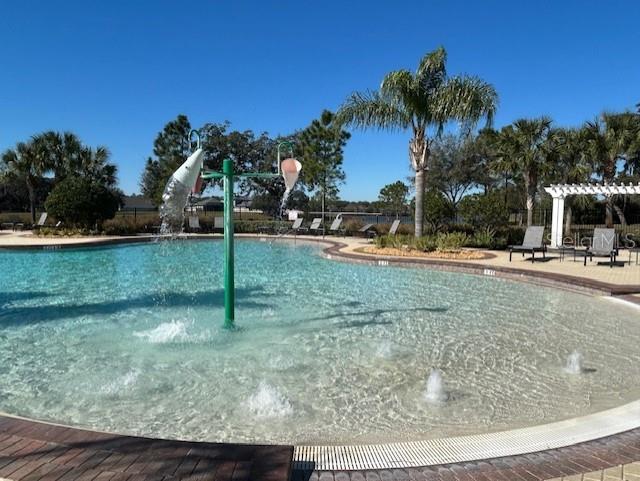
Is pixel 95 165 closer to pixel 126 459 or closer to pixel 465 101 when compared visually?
pixel 465 101

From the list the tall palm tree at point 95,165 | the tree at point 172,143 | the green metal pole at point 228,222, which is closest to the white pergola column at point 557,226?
the green metal pole at point 228,222

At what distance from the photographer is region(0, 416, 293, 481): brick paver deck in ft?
7.92

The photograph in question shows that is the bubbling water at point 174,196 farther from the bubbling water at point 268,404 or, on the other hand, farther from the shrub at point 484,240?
the shrub at point 484,240

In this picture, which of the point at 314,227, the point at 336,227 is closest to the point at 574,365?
the point at 314,227

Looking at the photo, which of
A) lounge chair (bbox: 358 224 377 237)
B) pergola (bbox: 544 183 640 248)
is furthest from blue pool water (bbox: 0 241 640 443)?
lounge chair (bbox: 358 224 377 237)

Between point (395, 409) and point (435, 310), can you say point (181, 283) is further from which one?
point (395, 409)

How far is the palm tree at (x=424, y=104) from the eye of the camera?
49.6ft

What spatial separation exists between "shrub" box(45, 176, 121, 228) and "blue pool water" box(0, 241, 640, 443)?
13.4 m

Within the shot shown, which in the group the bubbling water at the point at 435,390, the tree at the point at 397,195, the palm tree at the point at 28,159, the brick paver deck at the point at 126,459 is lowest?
the bubbling water at the point at 435,390

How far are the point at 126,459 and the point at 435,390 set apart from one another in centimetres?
264

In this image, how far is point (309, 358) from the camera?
16.8ft

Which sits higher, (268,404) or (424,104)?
(424,104)

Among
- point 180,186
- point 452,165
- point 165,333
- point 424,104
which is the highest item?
point 452,165

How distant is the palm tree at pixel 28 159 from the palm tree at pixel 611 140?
3176cm
